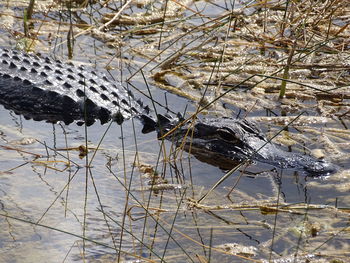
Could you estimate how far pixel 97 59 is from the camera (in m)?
7.36

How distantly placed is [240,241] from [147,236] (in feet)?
1.73

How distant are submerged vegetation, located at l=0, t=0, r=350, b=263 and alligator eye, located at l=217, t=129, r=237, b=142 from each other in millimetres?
294

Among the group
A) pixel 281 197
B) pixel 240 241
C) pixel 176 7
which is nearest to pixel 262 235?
pixel 240 241

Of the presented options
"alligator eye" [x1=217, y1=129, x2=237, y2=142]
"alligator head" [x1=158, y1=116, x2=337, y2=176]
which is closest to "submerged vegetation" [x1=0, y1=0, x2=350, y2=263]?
"alligator head" [x1=158, y1=116, x2=337, y2=176]

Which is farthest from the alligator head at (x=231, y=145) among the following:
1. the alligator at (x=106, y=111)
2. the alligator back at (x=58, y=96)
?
the alligator back at (x=58, y=96)

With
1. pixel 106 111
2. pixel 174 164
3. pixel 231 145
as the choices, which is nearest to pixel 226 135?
pixel 231 145

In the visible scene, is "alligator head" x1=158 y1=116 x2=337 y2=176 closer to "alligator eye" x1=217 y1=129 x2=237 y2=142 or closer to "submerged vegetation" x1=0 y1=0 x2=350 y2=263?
"alligator eye" x1=217 y1=129 x2=237 y2=142

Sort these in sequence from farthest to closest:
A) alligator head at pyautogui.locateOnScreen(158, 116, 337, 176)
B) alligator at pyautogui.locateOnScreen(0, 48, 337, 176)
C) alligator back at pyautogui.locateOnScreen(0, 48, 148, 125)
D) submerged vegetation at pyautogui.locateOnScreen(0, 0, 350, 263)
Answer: alligator back at pyautogui.locateOnScreen(0, 48, 148, 125) → alligator at pyautogui.locateOnScreen(0, 48, 337, 176) → alligator head at pyautogui.locateOnScreen(158, 116, 337, 176) → submerged vegetation at pyautogui.locateOnScreen(0, 0, 350, 263)

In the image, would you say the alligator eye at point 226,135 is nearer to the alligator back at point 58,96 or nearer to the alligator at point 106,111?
the alligator at point 106,111

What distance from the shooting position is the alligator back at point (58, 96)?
6.04m

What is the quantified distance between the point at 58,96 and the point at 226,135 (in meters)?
1.51

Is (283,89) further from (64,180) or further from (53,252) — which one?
(53,252)

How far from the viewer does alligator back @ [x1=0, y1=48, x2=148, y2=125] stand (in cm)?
604

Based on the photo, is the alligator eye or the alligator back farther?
the alligator back
